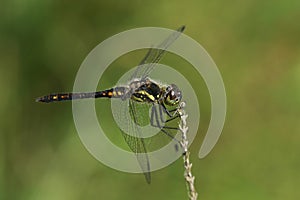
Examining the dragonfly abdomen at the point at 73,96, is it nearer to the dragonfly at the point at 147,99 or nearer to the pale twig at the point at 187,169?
the dragonfly at the point at 147,99

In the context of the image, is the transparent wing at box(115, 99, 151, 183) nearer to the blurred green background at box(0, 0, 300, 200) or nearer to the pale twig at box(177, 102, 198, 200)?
the blurred green background at box(0, 0, 300, 200)

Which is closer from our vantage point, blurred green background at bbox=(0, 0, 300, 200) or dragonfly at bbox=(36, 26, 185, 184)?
dragonfly at bbox=(36, 26, 185, 184)

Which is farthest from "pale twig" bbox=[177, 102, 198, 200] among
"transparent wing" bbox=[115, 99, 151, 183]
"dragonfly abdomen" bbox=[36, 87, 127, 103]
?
"dragonfly abdomen" bbox=[36, 87, 127, 103]

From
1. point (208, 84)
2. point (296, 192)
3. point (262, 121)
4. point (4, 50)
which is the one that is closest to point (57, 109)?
point (4, 50)

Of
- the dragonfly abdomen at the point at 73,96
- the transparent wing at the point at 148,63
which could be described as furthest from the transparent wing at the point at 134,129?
the dragonfly abdomen at the point at 73,96

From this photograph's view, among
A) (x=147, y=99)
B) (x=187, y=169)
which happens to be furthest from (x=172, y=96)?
(x=187, y=169)

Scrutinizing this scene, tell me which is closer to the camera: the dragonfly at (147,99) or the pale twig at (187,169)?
the pale twig at (187,169)

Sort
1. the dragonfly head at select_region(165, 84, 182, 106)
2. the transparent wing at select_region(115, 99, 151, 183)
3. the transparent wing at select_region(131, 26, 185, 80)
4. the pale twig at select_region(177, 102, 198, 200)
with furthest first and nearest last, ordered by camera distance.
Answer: the transparent wing at select_region(131, 26, 185, 80) < the transparent wing at select_region(115, 99, 151, 183) < the dragonfly head at select_region(165, 84, 182, 106) < the pale twig at select_region(177, 102, 198, 200)
